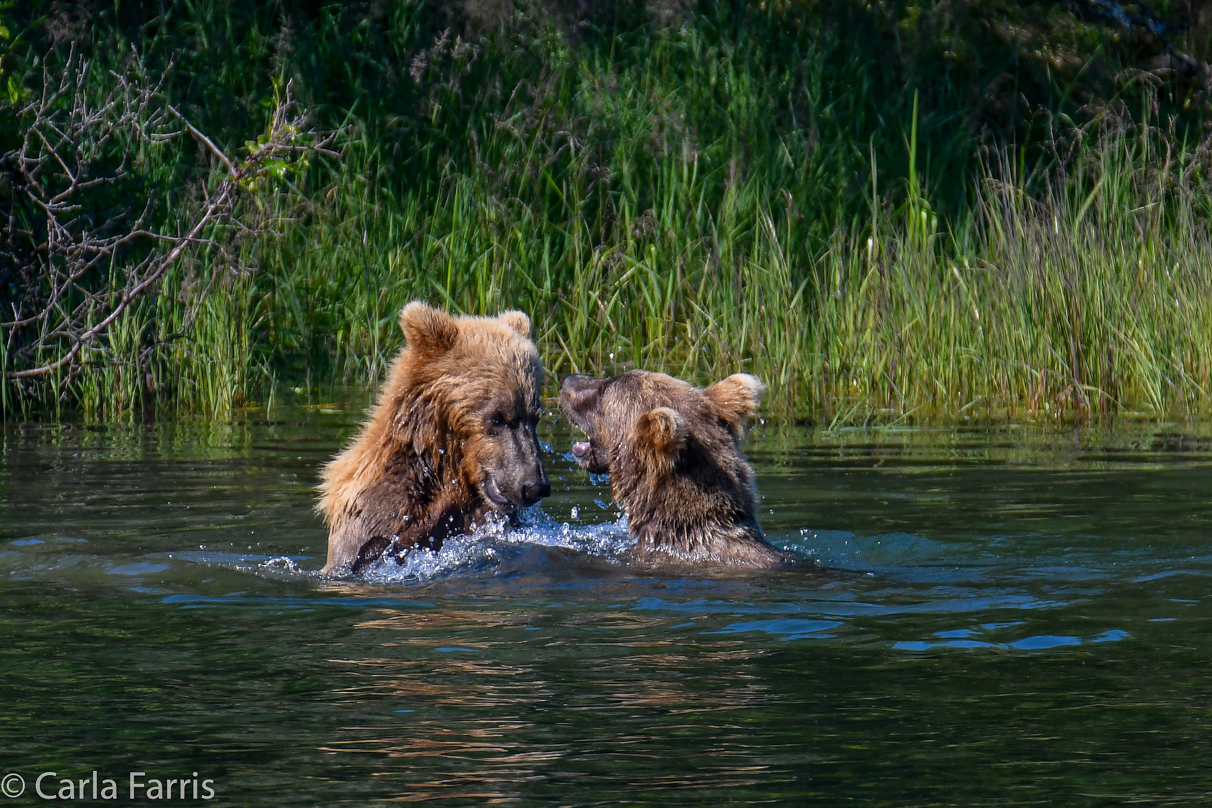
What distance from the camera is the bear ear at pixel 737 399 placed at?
7.21m

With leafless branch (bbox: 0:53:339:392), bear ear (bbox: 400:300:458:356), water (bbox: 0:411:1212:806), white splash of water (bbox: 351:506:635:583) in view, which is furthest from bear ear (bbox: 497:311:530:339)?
leafless branch (bbox: 0:53:339:392)

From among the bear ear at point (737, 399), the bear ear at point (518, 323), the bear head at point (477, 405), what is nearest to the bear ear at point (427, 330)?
the bear head at point (477, 405)

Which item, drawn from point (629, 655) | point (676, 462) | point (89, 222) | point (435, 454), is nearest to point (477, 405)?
point (435, 454)

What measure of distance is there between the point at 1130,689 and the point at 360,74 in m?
12.6

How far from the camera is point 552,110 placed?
1527 centimetres

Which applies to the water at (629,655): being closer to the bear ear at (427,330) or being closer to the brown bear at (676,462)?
the brown bear at (676,462)

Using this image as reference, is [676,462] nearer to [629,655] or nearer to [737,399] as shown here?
[737,399]

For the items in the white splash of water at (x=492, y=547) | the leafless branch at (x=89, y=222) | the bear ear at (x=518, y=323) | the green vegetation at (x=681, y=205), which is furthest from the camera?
the leafless branch at (x=89, y=222)

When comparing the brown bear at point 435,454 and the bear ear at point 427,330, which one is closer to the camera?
the brown bear at point 435,454

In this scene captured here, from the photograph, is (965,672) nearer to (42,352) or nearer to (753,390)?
(753,390)

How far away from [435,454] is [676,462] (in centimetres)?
102

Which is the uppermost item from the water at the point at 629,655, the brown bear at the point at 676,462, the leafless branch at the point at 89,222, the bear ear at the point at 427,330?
the leafless branch at the point at 89,222

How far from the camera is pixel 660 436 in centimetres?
677

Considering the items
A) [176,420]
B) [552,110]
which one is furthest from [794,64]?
[176,420]
